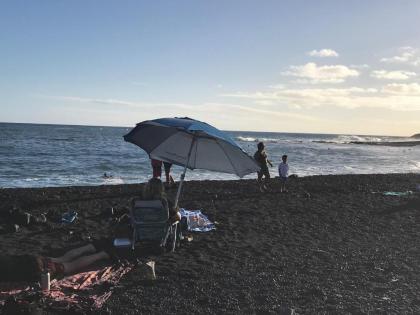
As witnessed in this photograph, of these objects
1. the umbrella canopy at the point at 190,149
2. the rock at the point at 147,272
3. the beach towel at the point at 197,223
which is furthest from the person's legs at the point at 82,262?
the beach towel at the point at 197,223

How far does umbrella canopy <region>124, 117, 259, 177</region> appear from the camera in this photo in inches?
331

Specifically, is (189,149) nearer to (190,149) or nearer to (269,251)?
(190,149)

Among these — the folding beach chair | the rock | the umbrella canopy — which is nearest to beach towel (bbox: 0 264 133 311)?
the rock

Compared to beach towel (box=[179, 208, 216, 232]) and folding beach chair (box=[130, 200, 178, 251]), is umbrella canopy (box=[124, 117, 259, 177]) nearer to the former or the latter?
folding beach chair (box=[130, 200, 178, 251])

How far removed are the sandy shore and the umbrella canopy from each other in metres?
1.47

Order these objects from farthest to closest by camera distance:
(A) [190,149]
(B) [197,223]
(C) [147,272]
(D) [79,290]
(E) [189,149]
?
(B) [197,223]
(E) [189,149]
(A) [190,149]
(C) [147,272]
(D) [79,290]

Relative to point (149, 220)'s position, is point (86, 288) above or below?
below

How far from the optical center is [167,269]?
23.2 ft

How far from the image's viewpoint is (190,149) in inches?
334

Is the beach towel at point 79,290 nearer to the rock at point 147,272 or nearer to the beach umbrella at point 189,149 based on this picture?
the rock at point 147,272

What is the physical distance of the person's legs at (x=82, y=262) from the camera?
6.67m

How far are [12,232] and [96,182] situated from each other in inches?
501

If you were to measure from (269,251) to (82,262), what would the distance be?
3.32m

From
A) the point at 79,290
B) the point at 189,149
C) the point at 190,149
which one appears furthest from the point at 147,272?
the point at 189,149
